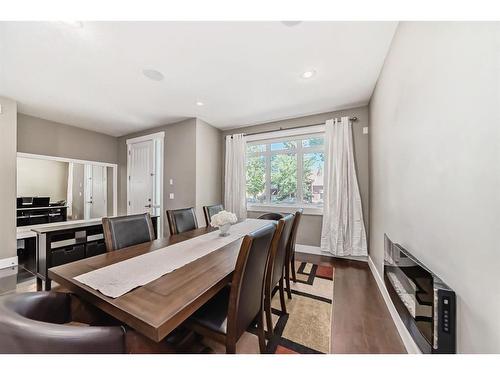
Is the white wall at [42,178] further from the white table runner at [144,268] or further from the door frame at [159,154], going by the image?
the white table runner at [144,268]

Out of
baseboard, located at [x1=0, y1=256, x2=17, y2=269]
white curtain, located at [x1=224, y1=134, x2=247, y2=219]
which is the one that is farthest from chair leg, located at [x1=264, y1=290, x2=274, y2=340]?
baseboard, located at [x1=0, y1=256, x2=17, y2=269]

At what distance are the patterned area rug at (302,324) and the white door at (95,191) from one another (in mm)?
4674

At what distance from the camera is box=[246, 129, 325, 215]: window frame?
3436mm

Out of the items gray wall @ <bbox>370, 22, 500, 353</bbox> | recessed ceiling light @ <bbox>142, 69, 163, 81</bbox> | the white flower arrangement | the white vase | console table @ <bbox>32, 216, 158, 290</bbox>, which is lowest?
console table @ <bbox>32, 216, 158, 290</bbox>

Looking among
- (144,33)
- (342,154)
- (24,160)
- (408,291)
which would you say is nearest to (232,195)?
(342,154)

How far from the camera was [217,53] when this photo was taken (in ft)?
6.07

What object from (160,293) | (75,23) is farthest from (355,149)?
(75,23)

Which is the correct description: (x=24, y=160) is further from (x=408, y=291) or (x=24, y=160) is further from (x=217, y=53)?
(x=408, y=291)

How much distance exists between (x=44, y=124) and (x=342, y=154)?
538 cm

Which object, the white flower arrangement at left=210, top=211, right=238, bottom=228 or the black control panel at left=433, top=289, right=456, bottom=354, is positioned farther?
the white flower arrangement at left=210, top=211, right=238, bottom=228

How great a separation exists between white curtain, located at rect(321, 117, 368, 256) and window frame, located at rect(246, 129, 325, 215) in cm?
25

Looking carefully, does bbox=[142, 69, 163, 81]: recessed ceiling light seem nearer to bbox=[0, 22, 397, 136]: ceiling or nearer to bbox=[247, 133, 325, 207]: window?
bbox=[0, 22, 397, 136]: ceiling

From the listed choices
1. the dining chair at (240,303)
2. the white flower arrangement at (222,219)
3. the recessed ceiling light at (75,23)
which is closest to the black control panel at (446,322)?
the dining chair at (240,303)

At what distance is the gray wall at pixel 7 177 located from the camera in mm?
2723
